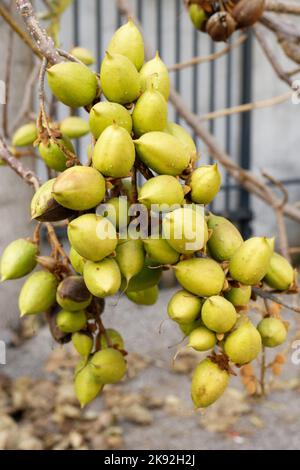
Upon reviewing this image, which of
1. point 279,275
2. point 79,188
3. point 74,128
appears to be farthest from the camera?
point 74,128

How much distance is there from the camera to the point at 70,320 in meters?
0.66

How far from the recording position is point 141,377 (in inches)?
89.7

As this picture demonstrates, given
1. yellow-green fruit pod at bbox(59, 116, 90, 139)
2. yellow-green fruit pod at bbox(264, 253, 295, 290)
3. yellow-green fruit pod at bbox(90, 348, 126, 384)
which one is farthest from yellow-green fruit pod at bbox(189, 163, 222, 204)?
yellow-green fruit pod at bbox(59, 116, 90, 139)

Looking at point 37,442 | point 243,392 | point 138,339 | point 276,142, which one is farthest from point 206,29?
point 276,142

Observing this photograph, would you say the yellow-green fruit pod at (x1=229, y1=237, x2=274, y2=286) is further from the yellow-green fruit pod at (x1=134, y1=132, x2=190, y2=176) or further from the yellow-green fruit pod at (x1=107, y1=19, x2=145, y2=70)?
the yellow-green fruit pod at (x1=107, y1=19, x2=145, y2=70)

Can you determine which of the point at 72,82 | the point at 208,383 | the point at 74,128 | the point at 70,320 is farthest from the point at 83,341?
the point at 74,128

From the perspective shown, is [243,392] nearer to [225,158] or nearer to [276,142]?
[225,158]

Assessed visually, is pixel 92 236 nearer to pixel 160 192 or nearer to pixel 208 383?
pixel 160 192

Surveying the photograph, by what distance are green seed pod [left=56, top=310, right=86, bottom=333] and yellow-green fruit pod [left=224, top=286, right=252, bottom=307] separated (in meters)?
0.17

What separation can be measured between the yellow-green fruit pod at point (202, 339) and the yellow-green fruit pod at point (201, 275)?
4 cm

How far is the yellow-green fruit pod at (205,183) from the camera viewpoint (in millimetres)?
538

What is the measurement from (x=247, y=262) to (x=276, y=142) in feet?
10.8

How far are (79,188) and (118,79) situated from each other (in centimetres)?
10

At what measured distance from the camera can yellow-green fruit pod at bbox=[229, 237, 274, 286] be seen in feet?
1.76
